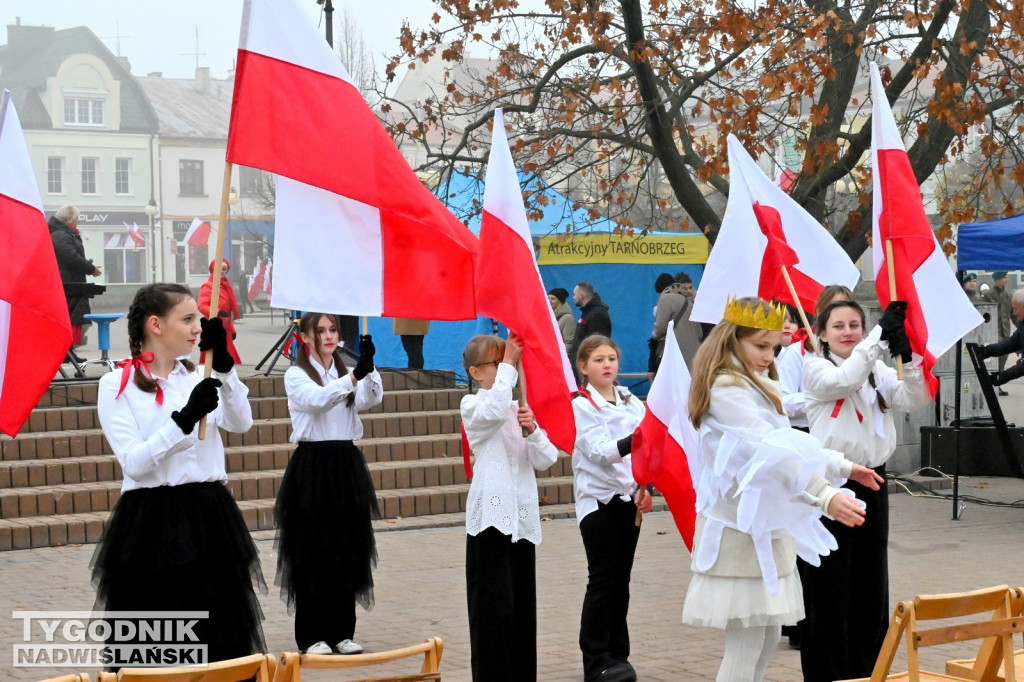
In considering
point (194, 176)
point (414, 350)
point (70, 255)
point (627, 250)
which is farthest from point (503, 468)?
point (194, 176)

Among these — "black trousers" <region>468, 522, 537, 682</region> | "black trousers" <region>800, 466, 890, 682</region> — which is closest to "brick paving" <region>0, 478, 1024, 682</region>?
"black trousers" <region>800, 466, 890, 682</region>

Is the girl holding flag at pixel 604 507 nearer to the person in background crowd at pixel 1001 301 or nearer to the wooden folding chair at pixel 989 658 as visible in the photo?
the wooden folding chair at pixel 989 658

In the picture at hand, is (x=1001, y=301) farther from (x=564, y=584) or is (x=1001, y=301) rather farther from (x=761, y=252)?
(x=761, y=252)

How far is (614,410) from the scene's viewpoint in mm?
6434

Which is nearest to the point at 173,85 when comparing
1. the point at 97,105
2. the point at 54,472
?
the point at 97,105

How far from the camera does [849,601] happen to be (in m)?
5.93

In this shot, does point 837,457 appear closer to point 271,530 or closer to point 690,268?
point 271,530

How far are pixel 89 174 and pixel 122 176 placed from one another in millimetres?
1839

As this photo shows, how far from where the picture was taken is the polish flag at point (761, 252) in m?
6.46

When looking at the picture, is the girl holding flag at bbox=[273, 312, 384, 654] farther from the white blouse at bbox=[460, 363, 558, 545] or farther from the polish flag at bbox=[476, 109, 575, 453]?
the polish flag at bbox=[476, 109, 575, 453]

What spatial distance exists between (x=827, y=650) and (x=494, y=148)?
2.73 m

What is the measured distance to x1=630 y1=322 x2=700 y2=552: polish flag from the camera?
237 inches

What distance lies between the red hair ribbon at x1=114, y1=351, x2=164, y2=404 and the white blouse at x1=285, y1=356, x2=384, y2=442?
203 centimetres

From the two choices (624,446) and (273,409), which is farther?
(273,409)
